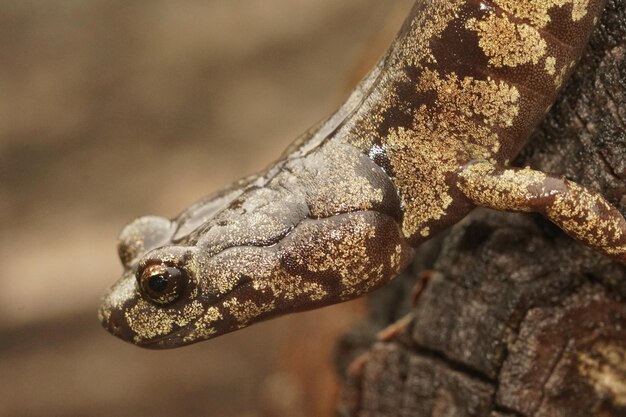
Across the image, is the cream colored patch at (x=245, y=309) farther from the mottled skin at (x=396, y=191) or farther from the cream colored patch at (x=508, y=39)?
the cream colored patch at (x=508, y=39)

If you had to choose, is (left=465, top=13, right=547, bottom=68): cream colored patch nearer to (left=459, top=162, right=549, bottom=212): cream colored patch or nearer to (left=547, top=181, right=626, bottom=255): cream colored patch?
(left=459, top=162, right=549, bottom=212): cream colored patch

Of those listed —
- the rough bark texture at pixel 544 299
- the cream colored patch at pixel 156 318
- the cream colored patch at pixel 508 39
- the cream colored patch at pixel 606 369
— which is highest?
the cream colored patch at pixel 508 39

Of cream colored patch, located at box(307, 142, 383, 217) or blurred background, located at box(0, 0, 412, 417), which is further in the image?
blurred background, located at box(0, 0, 412, 417)

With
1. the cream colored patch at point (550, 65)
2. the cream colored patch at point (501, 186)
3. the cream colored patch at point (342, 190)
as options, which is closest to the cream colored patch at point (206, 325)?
the cream colored patch at point (342, 190)

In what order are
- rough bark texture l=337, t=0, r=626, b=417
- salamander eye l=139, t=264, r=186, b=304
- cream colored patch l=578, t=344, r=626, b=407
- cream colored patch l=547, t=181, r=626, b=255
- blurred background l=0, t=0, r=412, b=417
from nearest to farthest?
cream colored patch l=547, t=181, r=626, b=255, salamander eye l=139, t=264, r=186, b=304, rough bark texture l=337, t=0, r=626, b=417, cream colored patch l=578, t=344, r=626, b=407, blurred background l=0, t=0, r=412, b=417

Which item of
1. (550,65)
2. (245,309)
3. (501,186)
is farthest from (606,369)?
(245,309)

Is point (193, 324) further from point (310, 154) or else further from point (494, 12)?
point (494, 12)

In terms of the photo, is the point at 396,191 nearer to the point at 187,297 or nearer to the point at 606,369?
the point at 187,297

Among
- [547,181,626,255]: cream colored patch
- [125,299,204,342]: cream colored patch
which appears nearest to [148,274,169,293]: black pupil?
[125,299,204,342]: cream colored patch
